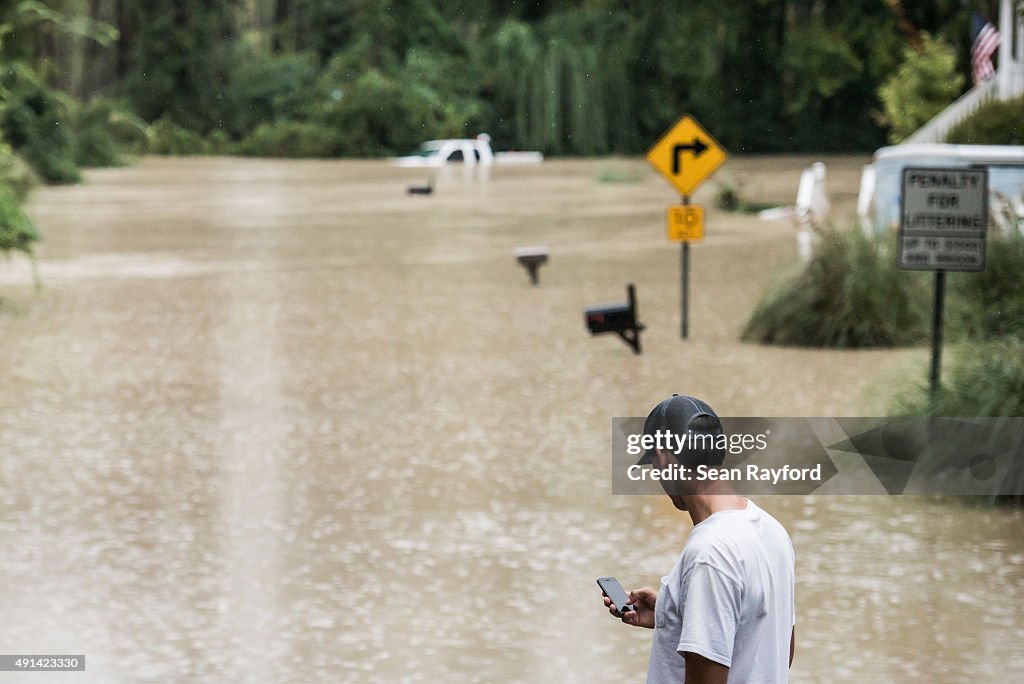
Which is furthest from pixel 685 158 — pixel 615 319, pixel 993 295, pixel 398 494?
pixel 398 494

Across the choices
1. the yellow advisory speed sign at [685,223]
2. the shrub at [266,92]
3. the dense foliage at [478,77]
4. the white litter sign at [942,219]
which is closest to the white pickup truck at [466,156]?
the dense foliage at [478,77]

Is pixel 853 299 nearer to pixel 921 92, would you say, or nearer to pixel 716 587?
pixel 716 587

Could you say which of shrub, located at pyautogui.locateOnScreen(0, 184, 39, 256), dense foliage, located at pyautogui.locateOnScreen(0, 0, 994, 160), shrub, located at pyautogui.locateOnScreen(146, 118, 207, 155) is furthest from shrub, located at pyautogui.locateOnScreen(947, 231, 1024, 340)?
shrub, located at pyautogui.locateOnScreen(146, 118, 207, 155)

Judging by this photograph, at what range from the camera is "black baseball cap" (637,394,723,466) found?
3.70 meters

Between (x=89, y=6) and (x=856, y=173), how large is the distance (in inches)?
2026

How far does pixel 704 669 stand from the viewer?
364 cm

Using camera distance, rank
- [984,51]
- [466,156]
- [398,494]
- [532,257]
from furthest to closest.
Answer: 1. [466,156]
2. [984,51]
3. [532,257]
4. [398,494]

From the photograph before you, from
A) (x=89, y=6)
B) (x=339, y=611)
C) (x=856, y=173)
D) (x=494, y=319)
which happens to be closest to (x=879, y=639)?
(x=339, y=611)

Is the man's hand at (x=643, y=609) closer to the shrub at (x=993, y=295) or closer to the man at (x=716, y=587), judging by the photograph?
the man at (x=716, y=587)

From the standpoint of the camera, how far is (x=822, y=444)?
39.5 feet

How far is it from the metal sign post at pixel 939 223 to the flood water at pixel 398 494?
1176mm

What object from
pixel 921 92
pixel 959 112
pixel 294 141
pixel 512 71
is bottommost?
pixel 294 141

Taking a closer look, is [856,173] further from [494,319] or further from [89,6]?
[89,6]

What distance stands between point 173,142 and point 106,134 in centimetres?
1393
